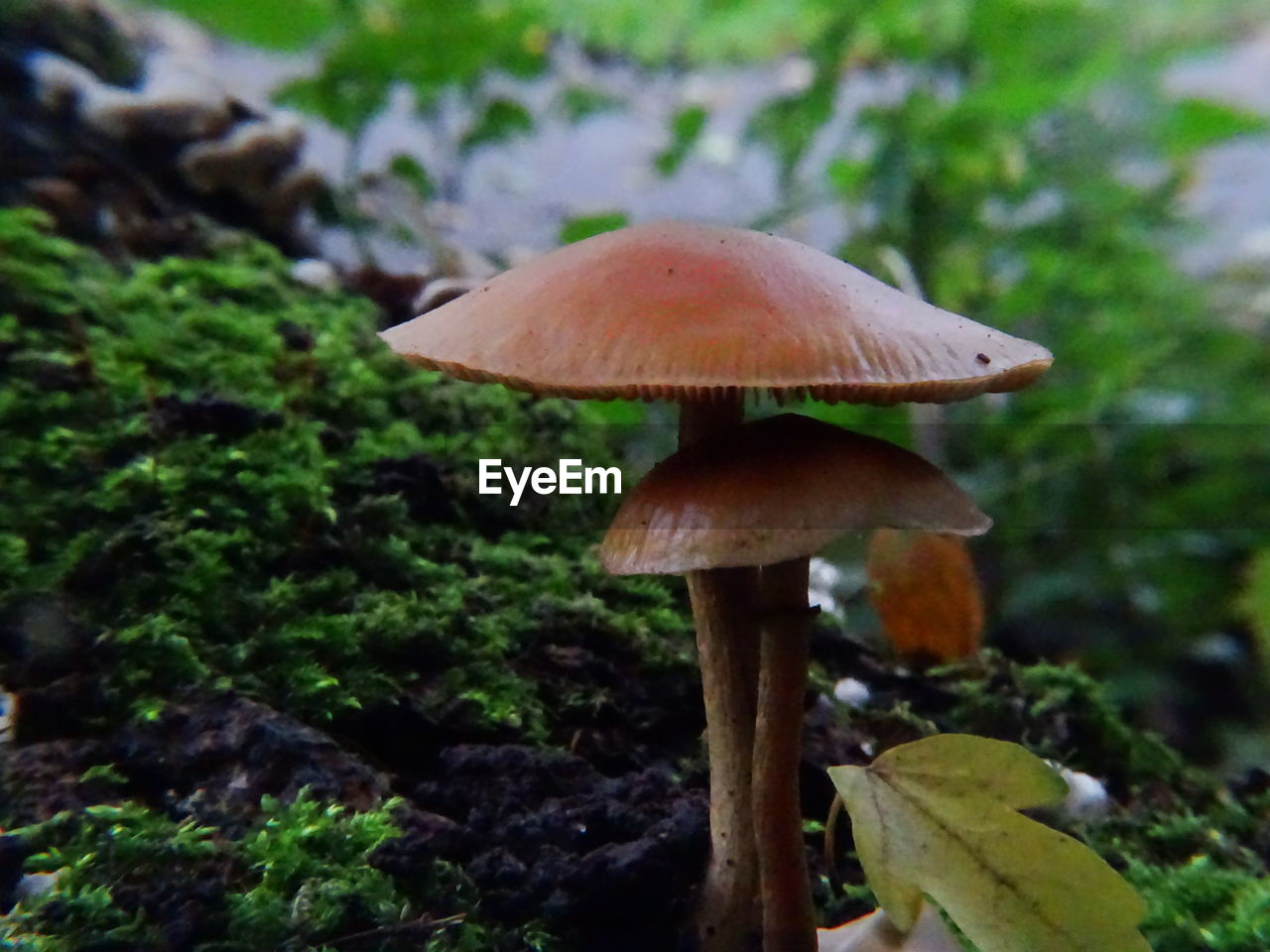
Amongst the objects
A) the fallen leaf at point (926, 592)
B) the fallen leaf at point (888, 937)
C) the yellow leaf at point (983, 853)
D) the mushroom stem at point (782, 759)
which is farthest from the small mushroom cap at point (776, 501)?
the fallen leaf at point (926, 592)

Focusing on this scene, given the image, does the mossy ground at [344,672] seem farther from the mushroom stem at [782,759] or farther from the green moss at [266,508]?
the mushroom stem at [782,759]

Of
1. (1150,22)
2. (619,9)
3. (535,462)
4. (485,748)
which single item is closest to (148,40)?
(619,9)

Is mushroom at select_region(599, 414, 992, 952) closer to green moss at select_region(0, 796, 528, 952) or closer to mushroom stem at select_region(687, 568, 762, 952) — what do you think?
mushroom stem at select_region(687, 568, 762, 952)

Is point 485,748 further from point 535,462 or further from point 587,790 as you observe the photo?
point 535,462

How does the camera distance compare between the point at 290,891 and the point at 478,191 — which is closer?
the point at 290,891

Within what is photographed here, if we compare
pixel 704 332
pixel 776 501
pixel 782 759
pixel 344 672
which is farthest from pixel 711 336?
pixel 344 672

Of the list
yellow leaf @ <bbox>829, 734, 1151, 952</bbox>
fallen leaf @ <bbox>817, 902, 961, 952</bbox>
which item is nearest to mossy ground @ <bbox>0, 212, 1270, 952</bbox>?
fallen leaf @ <bbox>817, 902, 961, 952</bbox>

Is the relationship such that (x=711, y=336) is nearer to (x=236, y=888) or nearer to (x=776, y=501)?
(x=776, y=501)
